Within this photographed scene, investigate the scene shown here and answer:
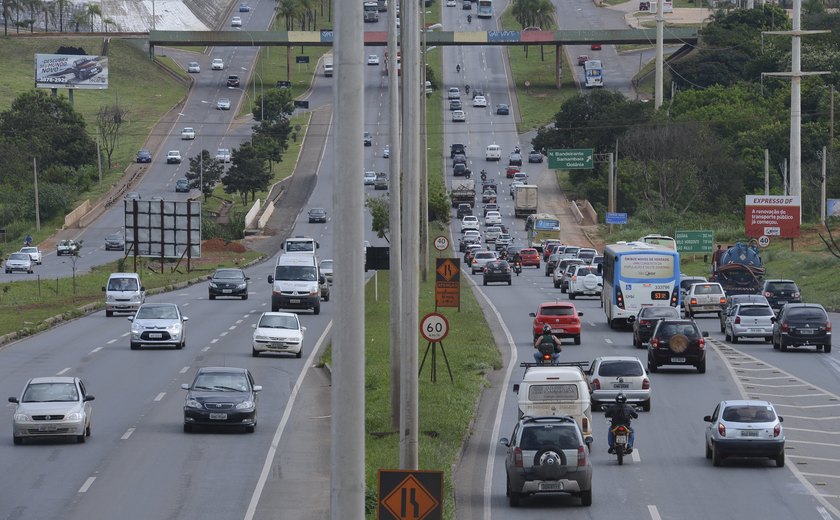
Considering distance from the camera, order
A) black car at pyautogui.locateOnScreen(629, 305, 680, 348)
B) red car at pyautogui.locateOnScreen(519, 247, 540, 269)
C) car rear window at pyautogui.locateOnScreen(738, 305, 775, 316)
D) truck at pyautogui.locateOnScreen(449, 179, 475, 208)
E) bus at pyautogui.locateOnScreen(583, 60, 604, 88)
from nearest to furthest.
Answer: black car at pyautogui.locateOnScreen(629, 305, 680, 348)
car rear window at pyautogui.locateOnScreen(738, 305, 775, 316)
red car at pyautogui.locateOnScreen(519, 247, 540, 269)
truck at pyautogui.locateOnScreen(449, 179, 475, 208)
bus at pyautogui.locateOnScreen(583, 60, 604, 88)

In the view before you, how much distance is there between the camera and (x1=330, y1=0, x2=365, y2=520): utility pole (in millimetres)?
10078

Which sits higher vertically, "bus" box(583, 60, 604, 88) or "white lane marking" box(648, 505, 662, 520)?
"bus" box(583, 60, 604, 88)

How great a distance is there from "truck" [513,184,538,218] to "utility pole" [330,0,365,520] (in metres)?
116

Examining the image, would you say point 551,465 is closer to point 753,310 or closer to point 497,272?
A: point 753,310

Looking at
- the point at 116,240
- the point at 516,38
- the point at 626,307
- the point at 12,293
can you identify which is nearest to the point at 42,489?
the point at 626,307

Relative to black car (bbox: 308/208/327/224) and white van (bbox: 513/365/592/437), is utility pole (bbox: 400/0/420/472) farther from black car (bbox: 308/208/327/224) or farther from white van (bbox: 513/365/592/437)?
black car (bbox: 308/208/327/224)

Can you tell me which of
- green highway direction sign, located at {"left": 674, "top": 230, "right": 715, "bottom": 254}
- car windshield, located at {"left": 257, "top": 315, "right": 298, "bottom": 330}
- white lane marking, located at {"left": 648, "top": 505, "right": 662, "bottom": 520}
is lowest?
white lane marking, located at {"left": 648, "top": 505, "right": 662, "bottom": 520}

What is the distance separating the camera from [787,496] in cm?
2559

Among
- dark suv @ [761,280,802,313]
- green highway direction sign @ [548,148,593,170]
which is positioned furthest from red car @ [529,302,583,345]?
green highway direction sign @ [548,148,593,170]

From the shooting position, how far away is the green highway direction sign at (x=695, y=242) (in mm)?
91312

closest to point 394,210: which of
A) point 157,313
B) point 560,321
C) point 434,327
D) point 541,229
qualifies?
point 434,327

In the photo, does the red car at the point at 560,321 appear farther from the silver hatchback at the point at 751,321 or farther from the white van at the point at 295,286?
the white van at the point at 295,286

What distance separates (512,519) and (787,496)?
528cm

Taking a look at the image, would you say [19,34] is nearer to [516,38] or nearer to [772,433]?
[516,38]
